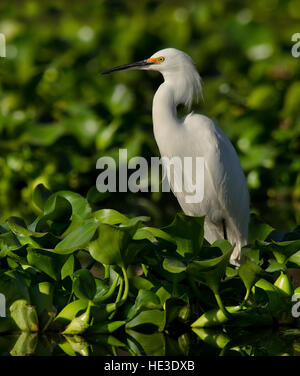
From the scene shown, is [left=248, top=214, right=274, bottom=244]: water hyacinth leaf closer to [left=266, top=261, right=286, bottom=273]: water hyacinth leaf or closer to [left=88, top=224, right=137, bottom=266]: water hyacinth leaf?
[left=266, top=261, right=286, bottom=273]: water hyacinth leaf

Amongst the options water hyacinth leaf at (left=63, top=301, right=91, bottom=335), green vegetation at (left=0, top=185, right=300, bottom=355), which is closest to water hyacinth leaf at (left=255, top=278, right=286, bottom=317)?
green vegetation at (left=0, top=185, right=300, bottom=355)

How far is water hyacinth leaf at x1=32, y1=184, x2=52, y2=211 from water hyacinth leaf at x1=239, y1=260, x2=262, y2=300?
1119 millimetres

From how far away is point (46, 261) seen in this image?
329cm

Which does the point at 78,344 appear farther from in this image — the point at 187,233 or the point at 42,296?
the point at 187,233

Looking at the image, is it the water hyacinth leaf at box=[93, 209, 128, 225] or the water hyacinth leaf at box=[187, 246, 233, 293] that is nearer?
the water hyacinth leaf at box=[187, 246, 233, 293]

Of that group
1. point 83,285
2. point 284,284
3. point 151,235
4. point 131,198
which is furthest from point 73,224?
point 131,198

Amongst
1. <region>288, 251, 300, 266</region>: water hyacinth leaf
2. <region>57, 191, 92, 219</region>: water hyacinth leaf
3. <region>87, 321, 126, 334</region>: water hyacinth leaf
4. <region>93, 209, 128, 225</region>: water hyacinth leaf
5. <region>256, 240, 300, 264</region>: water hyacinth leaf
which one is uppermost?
<region>57, 191, 92, 219</region>: water hyacinth leaf

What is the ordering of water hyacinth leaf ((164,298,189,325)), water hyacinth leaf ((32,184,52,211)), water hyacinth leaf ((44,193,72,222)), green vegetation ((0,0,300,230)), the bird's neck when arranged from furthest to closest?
green vegetation ((0,0,300,230)) < the bird's neck < water hyacinth leaf ((32,184,52,211)) < water hyacinth leaf ((44,193,72,222)) < water hyacinth leaf ((164,298,189,325))

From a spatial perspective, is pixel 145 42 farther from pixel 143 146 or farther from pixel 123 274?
pixel 123 274

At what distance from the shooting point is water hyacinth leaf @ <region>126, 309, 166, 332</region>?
3.22 meters

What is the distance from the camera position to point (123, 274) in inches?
126

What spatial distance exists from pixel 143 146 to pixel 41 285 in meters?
3.36

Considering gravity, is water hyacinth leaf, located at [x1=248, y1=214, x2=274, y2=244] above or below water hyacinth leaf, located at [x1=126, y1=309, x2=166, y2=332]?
above
